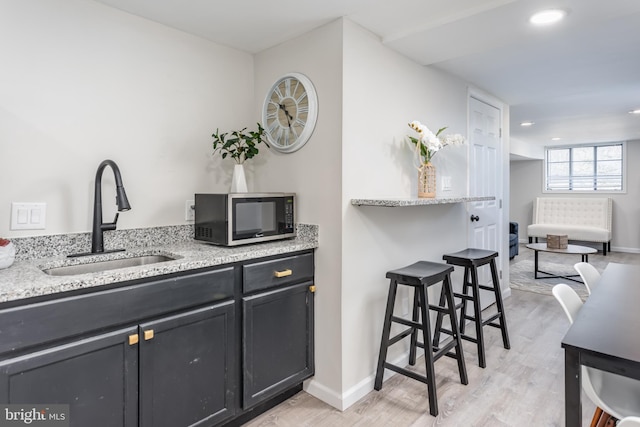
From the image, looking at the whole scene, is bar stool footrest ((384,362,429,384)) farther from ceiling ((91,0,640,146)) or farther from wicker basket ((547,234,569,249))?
wicker basket ((547,234,569,249))

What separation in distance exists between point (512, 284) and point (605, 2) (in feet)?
12.5

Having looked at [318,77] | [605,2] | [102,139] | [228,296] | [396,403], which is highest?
[605,2]

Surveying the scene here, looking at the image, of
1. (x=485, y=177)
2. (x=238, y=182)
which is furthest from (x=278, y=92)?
(x=485, y=177)

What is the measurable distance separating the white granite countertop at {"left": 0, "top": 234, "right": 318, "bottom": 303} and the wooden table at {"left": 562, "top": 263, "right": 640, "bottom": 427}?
1.30 metres

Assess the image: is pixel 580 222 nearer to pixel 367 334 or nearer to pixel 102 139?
pixel 367 334

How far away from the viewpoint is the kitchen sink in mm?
1646

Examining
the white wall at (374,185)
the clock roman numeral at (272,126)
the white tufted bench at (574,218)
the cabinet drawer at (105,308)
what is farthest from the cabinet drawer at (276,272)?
the white tufted bench at (574,218)

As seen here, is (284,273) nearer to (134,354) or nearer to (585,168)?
(134,354)

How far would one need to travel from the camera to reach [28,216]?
1.69 metres

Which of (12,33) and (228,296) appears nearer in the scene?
(12,33)

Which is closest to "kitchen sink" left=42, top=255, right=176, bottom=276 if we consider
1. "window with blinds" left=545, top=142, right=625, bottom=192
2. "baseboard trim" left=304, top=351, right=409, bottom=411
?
"baseboard trim" left=304, top=351, right=409, bottom=411

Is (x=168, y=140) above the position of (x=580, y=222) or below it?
above

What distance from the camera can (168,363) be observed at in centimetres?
157

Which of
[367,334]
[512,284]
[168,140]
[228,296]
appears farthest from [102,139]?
[512,284]
